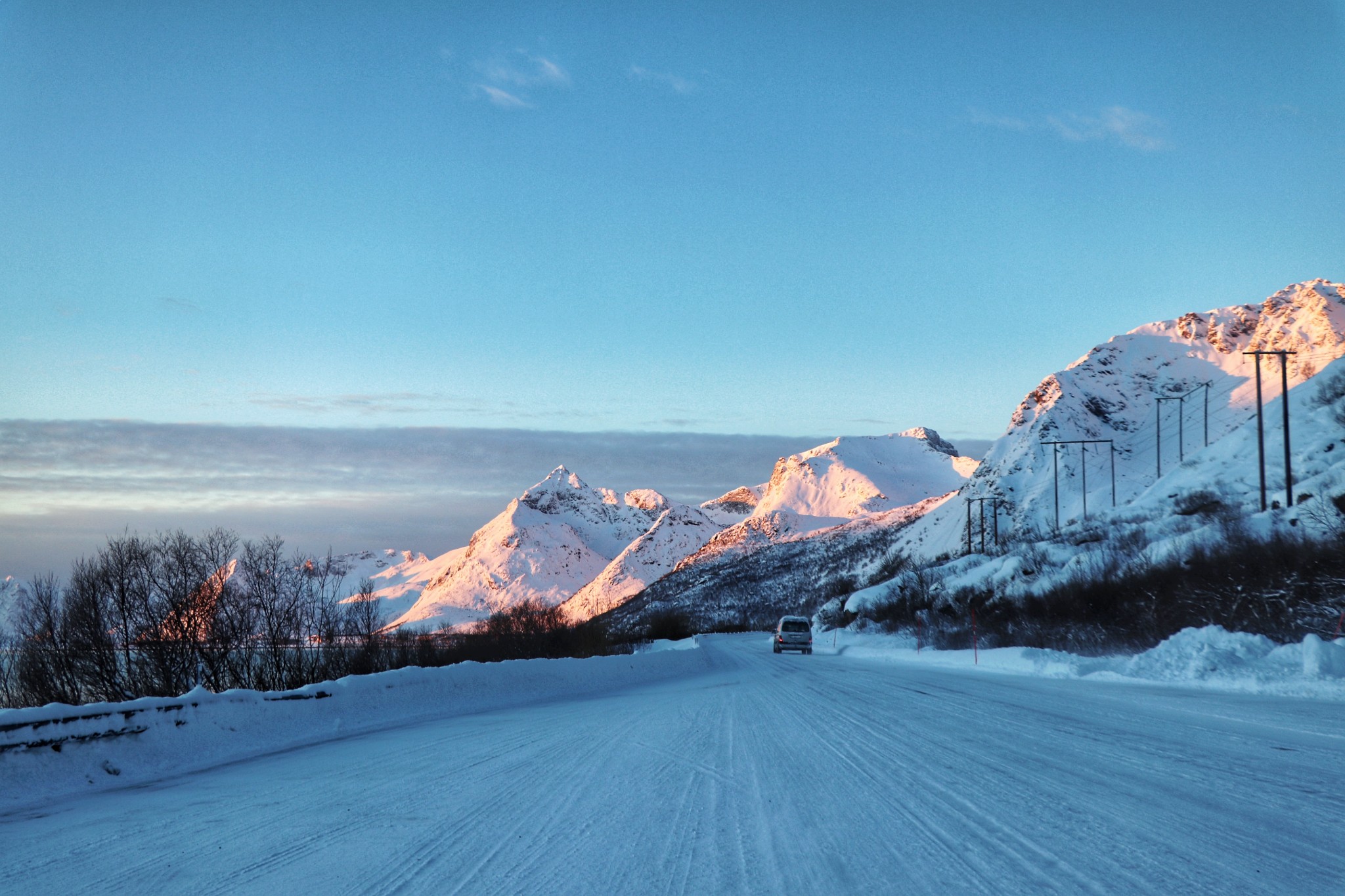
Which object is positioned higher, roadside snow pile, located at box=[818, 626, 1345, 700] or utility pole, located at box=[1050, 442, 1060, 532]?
utility pole, located at box=[1050, 442, 1060, 532]

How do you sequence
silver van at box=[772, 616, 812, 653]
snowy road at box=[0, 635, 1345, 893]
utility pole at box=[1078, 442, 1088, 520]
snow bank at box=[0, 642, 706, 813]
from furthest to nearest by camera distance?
utility pole at box=[1078, 442, 1088, 520], silver van at box=[772, 616, 812, 653], snow bank at box=[0, 642, 706, 813], snowy road at box=[0, 635, 1345, 893]

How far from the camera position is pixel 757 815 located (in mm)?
5840

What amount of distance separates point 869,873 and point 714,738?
18.2 ft

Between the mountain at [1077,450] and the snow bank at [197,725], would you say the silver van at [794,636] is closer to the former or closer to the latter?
the snow bank at [197,725]

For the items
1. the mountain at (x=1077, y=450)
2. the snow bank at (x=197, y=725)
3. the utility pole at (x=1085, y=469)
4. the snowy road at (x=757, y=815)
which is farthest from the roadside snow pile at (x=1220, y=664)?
the mountain at (x=1077, y=450)

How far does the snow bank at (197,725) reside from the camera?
7605 mm

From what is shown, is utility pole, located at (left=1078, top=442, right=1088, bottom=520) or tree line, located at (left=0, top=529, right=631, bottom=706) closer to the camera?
tree line, located at (left=0, top=529, right=631, bottom=706)

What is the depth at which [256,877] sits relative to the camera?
4.64m

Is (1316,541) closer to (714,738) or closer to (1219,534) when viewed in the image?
(1219,534)

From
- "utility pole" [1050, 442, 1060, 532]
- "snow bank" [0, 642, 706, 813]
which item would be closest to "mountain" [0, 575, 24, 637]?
"snow bank" [0, 642, 706, 813]

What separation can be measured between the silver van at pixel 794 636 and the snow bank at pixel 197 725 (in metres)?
26.5

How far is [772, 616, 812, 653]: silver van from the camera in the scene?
41594 millimetres

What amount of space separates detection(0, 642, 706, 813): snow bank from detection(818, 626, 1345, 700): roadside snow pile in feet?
38.2

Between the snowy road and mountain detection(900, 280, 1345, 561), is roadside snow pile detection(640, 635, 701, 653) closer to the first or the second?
mountain detection(900, 280, 1345, 561)
